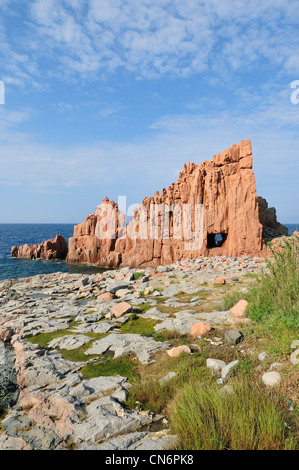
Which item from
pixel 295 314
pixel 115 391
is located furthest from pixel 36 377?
pixel 295 314

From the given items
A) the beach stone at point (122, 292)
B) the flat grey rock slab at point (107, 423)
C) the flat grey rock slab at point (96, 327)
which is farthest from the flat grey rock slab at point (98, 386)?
the beach stone at point (122, 292)

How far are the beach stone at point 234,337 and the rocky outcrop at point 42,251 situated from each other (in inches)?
1774

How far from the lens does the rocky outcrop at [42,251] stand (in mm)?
46688

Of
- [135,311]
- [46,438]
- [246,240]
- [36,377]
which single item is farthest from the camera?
[246,240]

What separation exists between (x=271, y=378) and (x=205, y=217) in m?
21.7

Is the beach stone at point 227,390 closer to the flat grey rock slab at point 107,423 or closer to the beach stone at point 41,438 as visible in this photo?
the flat grey rock slab at point 107,423

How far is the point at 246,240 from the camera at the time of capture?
21875mm

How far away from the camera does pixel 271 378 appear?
3.94 m

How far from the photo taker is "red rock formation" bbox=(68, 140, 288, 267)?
72.8ft

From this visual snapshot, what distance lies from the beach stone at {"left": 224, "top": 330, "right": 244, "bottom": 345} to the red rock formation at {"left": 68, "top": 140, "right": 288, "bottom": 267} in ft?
56.2

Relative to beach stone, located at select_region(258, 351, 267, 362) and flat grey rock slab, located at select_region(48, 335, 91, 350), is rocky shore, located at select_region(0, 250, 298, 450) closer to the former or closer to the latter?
flat grey rock slab, located at select_region(48, 335, 91, 350)

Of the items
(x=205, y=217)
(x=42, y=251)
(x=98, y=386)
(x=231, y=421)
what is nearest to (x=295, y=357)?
(x=231, y=421)
